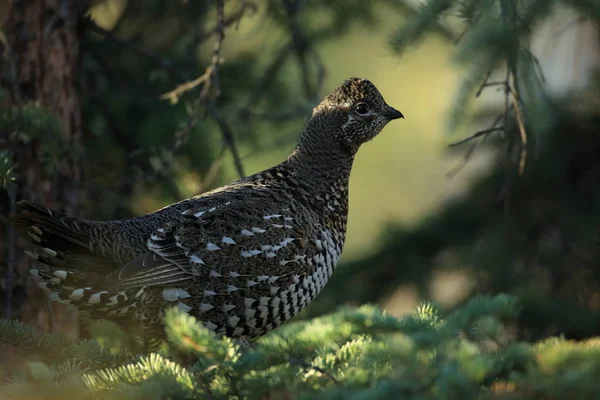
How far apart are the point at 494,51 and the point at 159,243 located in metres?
2.04

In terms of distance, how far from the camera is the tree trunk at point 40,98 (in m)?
4.12

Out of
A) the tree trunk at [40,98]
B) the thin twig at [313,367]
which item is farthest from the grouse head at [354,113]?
the thin twig at [313,367]

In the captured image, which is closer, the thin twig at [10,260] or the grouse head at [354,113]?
the thin twig at [10,260]

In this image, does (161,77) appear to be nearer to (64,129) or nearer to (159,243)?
(64,129)

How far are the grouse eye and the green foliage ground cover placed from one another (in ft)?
6.75

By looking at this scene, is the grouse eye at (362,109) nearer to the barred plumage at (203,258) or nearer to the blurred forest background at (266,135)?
the blurred forest background at (266,135)

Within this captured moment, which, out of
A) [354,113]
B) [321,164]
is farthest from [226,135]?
[354,113]

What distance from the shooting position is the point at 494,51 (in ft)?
9.72

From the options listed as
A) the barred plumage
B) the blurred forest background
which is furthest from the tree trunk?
the barred plumage

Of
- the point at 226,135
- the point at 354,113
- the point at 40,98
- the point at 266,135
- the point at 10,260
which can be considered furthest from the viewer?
the point at 266,135

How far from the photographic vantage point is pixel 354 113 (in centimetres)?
448

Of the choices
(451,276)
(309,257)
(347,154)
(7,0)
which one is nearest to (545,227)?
(451,276)

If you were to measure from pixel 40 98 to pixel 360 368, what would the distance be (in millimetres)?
2912

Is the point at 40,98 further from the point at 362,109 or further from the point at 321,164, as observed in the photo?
the point at 362,109
